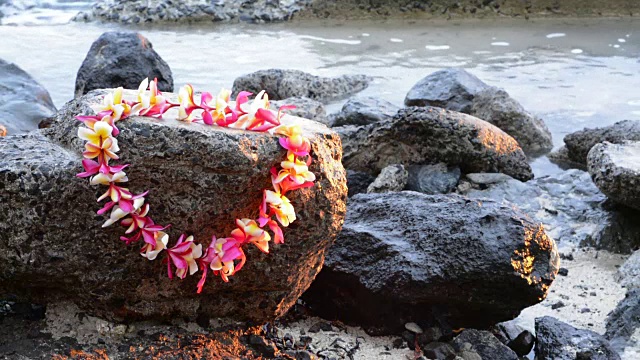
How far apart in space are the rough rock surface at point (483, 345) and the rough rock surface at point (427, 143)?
238 cm

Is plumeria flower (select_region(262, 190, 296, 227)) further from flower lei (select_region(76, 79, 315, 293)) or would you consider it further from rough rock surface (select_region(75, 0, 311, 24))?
rough rock surface (select_region(75, 0, 311, 24))

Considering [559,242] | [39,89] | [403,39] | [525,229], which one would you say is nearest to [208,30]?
[403,39]

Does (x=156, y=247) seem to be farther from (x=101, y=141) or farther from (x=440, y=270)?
(x=440, y=270)

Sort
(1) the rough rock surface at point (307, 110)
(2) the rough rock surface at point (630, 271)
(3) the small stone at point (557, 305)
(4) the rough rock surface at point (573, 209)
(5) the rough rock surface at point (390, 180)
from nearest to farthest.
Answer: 1. (3) the small stone at point (557, 305)
2. (2) the rough rock surface at point (630, 271)
3. (4) the rough rock surface at point (573, 209)
4. (5) the rough rock surface at point (390, 180)
5. (1) the rough rock surface at point (307, 110)

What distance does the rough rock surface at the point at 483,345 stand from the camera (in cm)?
343

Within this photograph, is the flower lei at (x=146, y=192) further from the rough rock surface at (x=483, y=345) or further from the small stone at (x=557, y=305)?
the small stone at (x=557, y=305)

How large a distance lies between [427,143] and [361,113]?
1300 mm

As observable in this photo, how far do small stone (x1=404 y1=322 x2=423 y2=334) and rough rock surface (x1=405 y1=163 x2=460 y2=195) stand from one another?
209 cm

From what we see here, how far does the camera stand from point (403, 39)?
11.7 metres

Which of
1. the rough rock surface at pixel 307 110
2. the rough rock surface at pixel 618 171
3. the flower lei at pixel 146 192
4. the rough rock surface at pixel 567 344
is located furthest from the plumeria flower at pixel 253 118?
the rough rock surface at pixel 307 110

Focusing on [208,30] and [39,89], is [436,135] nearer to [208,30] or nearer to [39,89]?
[39,89]

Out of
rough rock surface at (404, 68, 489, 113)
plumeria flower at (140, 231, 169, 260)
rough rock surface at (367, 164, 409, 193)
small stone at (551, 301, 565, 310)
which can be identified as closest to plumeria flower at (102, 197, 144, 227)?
plumeria flower at (140, 231, 169, 260)

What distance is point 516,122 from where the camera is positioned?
709 centimetres

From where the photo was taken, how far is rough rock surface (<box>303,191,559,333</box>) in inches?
137
